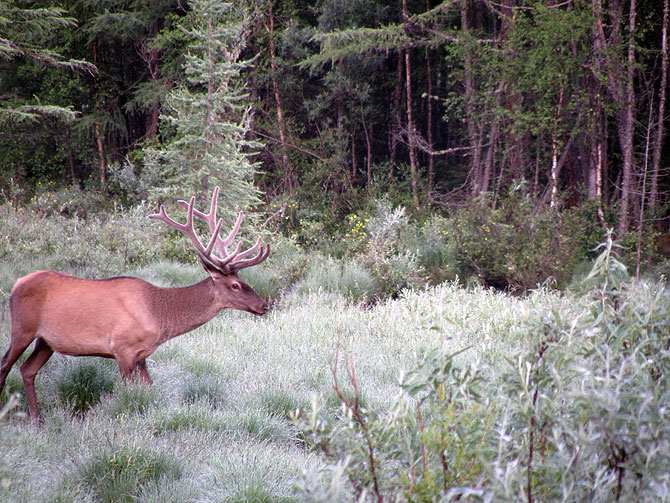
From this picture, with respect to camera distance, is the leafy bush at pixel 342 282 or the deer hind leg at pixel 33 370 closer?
the deer hind leg at pixel 33 370

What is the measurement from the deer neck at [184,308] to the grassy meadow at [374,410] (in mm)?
507

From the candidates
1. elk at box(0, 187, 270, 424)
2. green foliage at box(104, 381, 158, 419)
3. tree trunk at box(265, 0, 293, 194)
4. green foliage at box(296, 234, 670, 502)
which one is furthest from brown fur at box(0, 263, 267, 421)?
tree trunk at box(265, 0, 293, 194)

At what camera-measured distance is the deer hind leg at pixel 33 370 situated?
161 inches

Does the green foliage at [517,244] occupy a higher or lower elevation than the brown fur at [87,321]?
lower

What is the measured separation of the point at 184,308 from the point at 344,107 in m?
15.9

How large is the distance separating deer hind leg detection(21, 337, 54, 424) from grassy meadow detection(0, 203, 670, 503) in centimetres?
13

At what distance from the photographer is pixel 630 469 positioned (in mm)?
2094

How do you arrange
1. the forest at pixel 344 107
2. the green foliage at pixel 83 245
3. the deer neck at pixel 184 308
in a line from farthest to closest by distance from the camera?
the forest at pixel 344 107
the green foliage at pixel 83 245
the deer neck at pixel 184 308

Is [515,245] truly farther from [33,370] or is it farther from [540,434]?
Result: [540,434]

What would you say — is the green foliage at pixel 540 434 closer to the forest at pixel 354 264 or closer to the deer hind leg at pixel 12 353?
the forest at pixel 354 264

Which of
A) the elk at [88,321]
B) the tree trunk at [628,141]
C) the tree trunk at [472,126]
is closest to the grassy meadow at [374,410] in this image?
the elk at [88,321]

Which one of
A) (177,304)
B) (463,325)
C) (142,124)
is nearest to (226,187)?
(463,325)

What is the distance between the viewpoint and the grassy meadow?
80.6 inches

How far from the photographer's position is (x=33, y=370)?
14.1 feet
